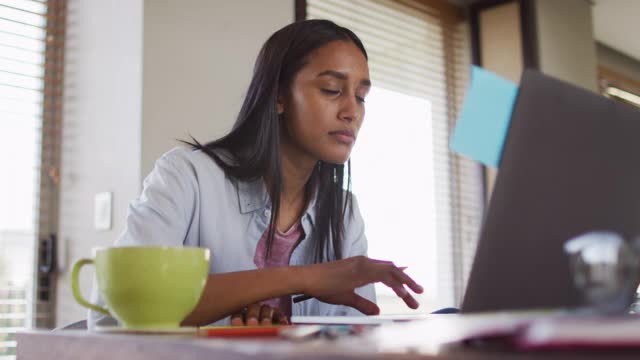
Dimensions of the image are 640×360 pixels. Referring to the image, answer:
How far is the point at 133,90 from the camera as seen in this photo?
2.15 meters

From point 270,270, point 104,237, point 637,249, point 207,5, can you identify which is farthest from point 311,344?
point 207,5

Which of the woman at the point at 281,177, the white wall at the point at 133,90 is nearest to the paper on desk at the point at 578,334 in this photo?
the woman at the point at 281,177

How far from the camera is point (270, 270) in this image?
962 mm

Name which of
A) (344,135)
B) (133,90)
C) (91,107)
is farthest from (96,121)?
(344,135)

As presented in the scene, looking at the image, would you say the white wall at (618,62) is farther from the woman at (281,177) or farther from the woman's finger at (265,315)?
the woman's finger at (265,315)

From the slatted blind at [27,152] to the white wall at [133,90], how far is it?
5 centimetres

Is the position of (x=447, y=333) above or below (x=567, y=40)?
below

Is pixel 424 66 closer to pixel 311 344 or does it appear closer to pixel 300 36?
pixel 300 36

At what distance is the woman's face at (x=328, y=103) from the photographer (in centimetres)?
151

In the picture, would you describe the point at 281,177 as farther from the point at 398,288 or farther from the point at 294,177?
the point at 398,288

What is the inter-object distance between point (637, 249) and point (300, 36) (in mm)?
1197

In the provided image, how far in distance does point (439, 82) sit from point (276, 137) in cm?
222

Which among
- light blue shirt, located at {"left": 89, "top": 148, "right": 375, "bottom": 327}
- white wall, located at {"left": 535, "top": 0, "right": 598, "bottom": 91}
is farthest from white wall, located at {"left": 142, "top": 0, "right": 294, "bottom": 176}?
white wall, located at {"left": 535, "top": 0, "right": 598, "bottom": 91}

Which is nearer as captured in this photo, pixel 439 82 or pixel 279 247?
pixel 279 247
